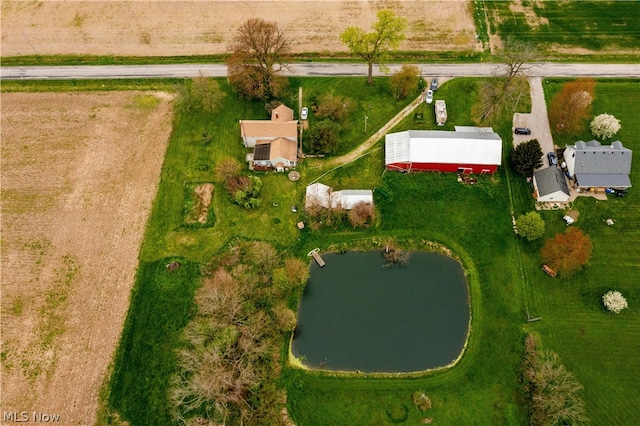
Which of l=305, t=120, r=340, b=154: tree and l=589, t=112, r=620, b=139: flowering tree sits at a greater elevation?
l=305, t=120, r=340, b=154: tree

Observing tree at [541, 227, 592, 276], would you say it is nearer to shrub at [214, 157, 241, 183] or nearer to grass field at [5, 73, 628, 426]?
grass field at [5, 73, 628, 426]

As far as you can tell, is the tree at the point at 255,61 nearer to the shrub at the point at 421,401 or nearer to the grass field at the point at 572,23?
the grass field at the point at 572,23

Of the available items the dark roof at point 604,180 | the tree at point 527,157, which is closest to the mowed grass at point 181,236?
the tree at point 527,157

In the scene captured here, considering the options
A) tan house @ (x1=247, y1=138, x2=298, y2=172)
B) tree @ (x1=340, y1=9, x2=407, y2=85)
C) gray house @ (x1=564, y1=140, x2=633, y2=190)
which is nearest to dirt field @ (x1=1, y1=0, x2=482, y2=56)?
tree @ (x1=340, y1=9, x2=407, y2=85)

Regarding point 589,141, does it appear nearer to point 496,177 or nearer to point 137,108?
point 496,177

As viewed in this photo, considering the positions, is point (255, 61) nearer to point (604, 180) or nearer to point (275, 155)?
point (275, 155)
